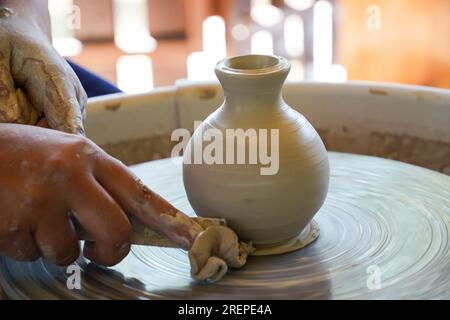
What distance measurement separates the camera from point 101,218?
1.05 metres

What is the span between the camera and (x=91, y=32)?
3.95 meters

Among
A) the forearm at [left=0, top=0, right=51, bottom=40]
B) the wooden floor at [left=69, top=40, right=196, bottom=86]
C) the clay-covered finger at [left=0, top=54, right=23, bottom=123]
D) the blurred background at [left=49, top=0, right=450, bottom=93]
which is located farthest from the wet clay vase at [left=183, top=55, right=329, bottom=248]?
the wooden floor at [left=69, top=40, right=196, bottom=86]

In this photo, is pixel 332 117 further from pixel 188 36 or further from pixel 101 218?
pixel 188 36

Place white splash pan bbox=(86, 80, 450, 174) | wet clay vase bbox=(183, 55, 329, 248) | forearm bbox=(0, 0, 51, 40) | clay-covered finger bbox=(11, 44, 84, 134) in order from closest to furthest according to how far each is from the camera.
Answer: wet clay vase bbox=(183, 55, 329, 248), clay-covered finger bbox=(11, 44, 84, 134), forearm bbox=(0, 0, 51, 40), white splash pan bbox=(86, 80, 450, 174)

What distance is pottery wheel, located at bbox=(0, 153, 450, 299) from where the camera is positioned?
111 cm

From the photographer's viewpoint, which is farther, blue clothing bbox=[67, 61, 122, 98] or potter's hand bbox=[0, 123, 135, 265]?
blue clothing bbox=[67, 61, 122, 98]

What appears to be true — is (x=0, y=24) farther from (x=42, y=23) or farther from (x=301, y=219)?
(x=301, y=219)

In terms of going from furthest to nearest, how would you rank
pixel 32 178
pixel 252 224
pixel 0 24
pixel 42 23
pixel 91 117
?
1. pixel 91 117
2. pixel 42 23
3. pixel 0 24
4. pixel 252 224
5. pixel 32 178

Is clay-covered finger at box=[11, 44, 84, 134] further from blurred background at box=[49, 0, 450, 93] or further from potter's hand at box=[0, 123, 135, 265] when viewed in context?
blurred background at box=[49, 0, 450, 93]

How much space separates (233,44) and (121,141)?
2033 mm

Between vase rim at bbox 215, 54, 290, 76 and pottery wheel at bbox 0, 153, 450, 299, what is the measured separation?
0.96 feet

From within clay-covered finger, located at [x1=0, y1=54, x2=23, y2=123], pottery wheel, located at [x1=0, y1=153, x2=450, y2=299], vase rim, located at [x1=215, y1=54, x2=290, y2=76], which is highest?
vase rim, located at [x1=215, y1=54, x2=290, y2=76]

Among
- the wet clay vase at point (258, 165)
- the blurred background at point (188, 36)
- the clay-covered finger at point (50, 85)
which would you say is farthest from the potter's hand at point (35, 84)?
the blurred background at point (188, 36)
